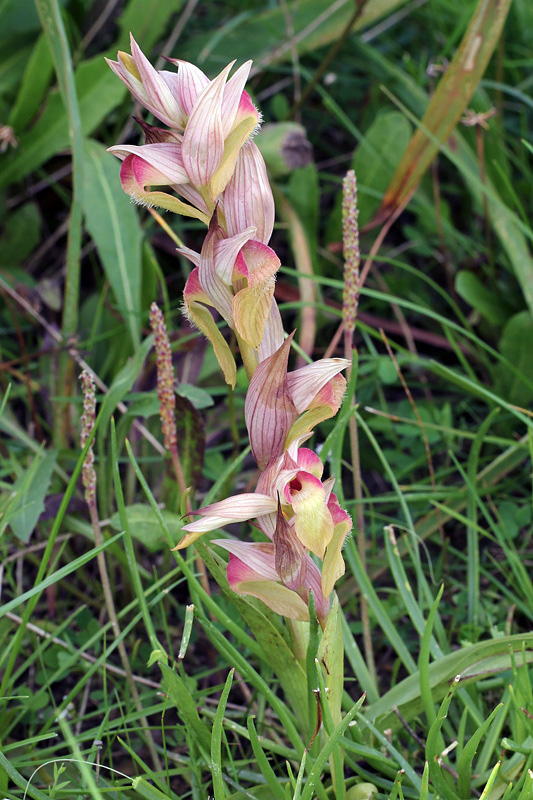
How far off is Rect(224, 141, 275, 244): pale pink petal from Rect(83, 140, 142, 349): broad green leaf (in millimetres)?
938

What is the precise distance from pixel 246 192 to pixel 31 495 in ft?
2.69

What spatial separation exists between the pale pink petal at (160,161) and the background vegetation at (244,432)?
383 millimetres

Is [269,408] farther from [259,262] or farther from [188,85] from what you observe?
[188,85]

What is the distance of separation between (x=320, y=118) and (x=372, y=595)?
1.82 m

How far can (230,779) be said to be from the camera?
1.04m

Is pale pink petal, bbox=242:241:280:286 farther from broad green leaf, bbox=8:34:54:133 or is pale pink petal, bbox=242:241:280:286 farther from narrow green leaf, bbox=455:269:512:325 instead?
broad green leaf, bbox=8:34:54:133

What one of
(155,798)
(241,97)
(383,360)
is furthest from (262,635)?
(383,360)

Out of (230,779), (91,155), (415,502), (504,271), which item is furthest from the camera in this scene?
(504,271)

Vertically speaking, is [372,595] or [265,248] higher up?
[265,248]

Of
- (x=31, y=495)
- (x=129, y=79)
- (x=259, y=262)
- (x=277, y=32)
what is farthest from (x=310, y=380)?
(x=277, y=32)

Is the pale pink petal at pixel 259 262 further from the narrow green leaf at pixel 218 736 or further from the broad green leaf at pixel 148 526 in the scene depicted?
the broad green leaf at pixel 148 526

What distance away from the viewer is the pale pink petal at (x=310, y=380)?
78cm

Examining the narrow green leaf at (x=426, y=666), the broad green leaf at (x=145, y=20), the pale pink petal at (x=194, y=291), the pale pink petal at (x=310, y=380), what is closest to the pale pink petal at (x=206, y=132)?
the pale pink petal at (x=194, y=291)

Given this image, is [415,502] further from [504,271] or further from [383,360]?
[504,271]
